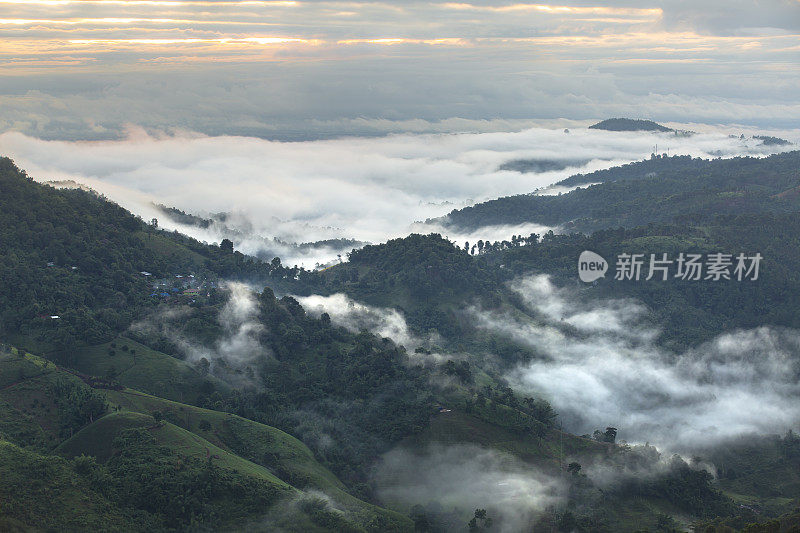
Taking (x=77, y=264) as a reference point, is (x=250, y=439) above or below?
below

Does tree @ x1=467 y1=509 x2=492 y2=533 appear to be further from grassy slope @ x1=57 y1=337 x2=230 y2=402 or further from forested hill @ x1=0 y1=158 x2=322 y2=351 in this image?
forested hill @ x1=0 y1=158 x2=322 y2=351

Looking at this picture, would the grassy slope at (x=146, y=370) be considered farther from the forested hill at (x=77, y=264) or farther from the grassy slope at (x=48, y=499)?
the grassy slope at (x=48, y=499)

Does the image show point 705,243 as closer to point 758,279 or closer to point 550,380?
point 758,279

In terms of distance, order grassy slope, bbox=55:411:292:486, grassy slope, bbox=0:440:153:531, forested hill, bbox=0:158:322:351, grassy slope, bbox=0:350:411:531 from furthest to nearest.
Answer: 1. forested hill, bbox=0:158:322:351
2. grassy slope, bbox=0:350:411:531
3. grassy slope, bbox=55:411:292:486
4. grassy slope, bbox=0:440:153:531

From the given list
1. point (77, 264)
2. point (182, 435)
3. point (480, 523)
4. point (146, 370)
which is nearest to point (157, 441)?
point (182, 435)

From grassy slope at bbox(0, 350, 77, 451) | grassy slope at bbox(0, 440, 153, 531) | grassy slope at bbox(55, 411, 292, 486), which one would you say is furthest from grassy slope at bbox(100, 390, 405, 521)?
grassy slope at bbox(0, 440, 153, 531)

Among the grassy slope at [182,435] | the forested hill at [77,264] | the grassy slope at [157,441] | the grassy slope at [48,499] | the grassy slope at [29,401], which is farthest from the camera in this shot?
the forested hill at [77,264]

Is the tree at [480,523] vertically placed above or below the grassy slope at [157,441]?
below

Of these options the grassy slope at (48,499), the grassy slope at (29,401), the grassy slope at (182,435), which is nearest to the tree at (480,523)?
the grassy slope at (182,435)

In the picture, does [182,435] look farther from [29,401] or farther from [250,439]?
[29,401]

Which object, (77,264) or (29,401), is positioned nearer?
(29,401)

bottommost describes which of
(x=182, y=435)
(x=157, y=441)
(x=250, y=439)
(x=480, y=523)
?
(x=480, y=523)
